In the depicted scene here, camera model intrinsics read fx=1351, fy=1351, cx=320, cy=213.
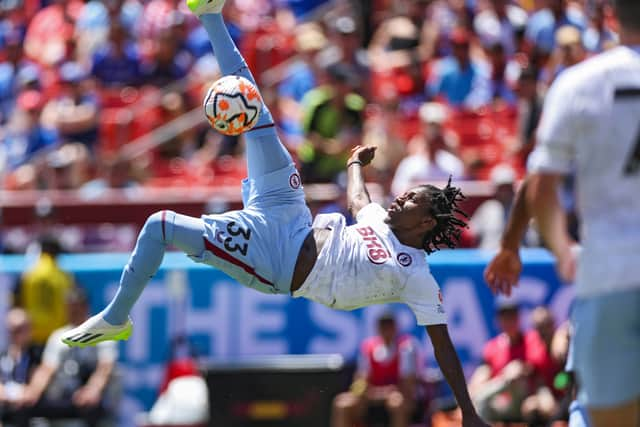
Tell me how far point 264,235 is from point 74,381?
18.1 feet

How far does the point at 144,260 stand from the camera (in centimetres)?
699

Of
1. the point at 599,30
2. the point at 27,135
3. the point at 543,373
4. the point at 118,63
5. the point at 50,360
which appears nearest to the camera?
the point at 543,373

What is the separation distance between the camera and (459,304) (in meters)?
12.2

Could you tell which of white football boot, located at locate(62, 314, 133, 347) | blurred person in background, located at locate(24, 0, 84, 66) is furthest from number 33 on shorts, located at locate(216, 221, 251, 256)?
blurred person in background, located at locate(24, 0, 84, 66)

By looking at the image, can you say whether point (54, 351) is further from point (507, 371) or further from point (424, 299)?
point (424, 299)

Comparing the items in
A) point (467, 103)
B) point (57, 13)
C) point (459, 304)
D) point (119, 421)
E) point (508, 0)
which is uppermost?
point (57, 13)

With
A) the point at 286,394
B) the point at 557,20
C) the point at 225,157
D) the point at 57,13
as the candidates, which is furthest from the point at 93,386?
the point at 57,13

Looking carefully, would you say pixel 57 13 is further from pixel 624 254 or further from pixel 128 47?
pixel 624 254

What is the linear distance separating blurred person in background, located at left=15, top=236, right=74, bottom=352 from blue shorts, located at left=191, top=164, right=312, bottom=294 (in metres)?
5.80

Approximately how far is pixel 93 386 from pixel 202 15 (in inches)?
217

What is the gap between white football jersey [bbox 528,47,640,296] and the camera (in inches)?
184

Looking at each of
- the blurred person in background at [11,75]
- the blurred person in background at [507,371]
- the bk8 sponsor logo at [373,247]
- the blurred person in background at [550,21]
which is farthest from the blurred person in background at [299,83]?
the bk8 sponsor logo at [373,247]

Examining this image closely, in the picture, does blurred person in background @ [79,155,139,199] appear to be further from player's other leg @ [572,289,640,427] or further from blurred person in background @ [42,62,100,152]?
player's other leg @ [572,289,640,427]

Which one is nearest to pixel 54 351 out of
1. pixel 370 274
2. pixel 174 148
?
pixel 174 148
